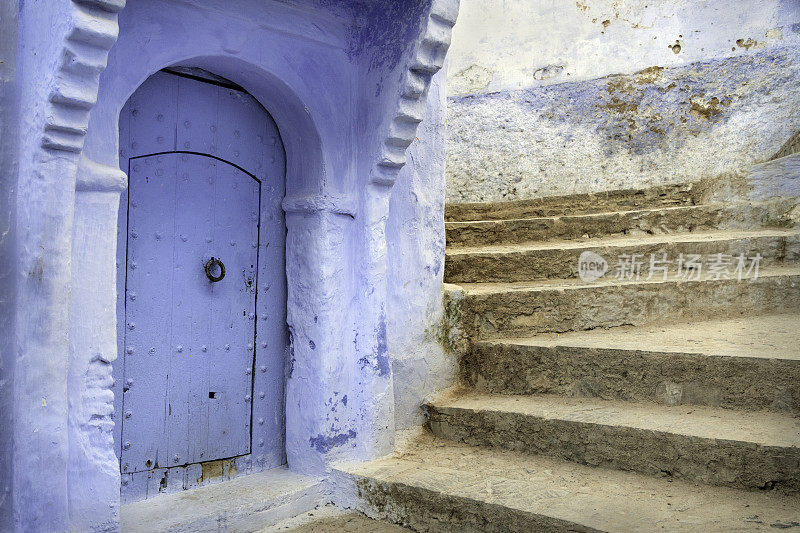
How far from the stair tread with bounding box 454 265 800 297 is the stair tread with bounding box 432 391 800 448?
0.73 metres

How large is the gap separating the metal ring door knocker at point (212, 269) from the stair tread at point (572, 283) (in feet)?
5.10

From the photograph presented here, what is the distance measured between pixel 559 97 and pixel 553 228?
2139 millimetres

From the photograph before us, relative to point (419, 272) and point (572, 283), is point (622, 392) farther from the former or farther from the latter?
point (419, 272)

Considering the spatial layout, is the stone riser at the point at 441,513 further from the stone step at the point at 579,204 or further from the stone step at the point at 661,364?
the stone step at the point at 579,204

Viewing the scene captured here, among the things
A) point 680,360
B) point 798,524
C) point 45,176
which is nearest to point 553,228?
point 680,360

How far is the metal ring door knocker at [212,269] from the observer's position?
3.16 m

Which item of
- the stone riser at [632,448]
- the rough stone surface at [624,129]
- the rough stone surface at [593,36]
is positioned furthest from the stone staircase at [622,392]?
the rough stone surface at [593,36]

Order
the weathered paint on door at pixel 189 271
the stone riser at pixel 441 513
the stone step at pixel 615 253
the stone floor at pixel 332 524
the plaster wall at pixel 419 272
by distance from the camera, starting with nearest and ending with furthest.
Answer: the stone riser at pixel 441 513 → the weathered paint on door at pixel 189 271 → the stone floor at pixel 332 524 → the plaster wall at pixel 419 272 → the stone step at pixel 615 253

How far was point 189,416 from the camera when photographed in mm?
3146

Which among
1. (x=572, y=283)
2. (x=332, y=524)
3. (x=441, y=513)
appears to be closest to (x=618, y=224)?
(x=572, y=283)

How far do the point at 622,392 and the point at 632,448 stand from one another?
0.47 metres

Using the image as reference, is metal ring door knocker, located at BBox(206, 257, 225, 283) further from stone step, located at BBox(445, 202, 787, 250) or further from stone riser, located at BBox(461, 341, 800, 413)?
stone step, located at BBox(445, 202, 787, 250)

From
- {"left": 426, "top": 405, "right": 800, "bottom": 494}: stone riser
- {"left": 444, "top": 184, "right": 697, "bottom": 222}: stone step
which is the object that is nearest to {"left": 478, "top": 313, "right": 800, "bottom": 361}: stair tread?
{"left": 426, "top": 405, "right": 800, "bottom": 494}: stone riser

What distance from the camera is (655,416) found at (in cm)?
317
